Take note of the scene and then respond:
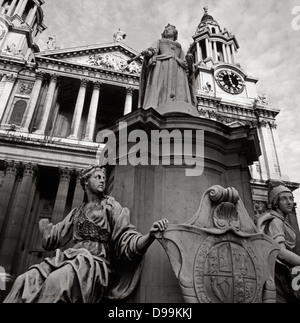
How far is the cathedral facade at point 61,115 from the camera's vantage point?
17.0m

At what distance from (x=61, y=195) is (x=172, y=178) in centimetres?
1458

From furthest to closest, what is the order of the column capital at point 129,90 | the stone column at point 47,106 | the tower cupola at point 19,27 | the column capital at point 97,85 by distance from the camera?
the tower cupola at point 19,27, the column capital at point 129,90, the column capital at point 97,85, the stone column at point 47,106

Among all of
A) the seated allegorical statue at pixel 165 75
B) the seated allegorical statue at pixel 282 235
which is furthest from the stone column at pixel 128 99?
the seated allegorical statue at pixel 282 235

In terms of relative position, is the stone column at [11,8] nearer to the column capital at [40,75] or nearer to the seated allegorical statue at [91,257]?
the column capital at [40,75]

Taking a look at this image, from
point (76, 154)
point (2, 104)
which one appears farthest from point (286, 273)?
point (2, 104)

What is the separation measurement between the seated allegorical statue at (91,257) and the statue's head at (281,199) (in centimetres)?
194

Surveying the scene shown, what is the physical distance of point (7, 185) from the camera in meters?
16.7

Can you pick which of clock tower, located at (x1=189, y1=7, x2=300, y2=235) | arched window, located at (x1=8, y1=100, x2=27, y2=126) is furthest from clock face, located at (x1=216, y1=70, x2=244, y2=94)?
arched window, located at (x1=8, y1=100, x2=27, y2=126)

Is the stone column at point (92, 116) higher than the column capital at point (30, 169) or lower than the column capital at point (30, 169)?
higher

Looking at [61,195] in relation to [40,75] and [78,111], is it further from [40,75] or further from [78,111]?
[40,75]

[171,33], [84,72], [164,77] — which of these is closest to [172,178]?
[164,77]

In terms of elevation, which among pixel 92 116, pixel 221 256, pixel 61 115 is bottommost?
pixel 221 256

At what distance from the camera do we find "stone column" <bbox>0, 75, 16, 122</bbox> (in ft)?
69.1

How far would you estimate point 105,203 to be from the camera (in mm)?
3387
